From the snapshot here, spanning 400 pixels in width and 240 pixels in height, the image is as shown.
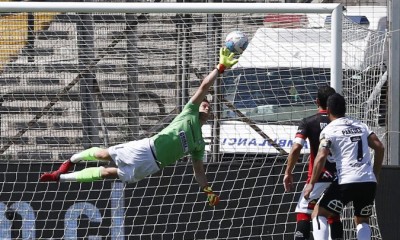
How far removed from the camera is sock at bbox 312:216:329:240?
10.2 meters

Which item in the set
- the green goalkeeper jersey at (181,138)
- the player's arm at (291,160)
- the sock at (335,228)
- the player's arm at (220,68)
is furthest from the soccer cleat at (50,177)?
the sock at (335,228)

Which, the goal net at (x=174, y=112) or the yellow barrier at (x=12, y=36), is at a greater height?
the yellow barrier at (x=12, y=36)

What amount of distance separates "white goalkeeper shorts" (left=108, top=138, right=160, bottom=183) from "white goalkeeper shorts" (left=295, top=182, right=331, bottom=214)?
1485mm

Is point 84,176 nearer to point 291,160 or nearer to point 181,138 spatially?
point 181,138

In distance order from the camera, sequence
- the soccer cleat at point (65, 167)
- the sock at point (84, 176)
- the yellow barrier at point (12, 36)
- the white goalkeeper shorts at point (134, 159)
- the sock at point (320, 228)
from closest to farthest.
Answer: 1. the sock at point (320, 228)
2. the white goalkeeper shorts at point (134, 159)
3. the sock at point (84, 176)
4. the soccer cleat at point (65, 167)
5. the yellow barrier at point (12, 36)

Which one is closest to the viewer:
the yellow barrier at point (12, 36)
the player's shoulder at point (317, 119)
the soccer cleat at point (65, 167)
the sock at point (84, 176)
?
the player's shoulder at point (317, 119)

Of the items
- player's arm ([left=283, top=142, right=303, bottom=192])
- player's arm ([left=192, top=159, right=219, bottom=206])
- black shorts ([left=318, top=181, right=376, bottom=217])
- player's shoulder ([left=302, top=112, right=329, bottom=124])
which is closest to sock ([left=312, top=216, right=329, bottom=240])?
black shorts ([left=318, top=181, right=376, bottom=217])

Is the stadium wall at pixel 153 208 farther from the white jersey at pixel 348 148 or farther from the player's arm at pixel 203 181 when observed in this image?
the white jersey at pixel 348 148

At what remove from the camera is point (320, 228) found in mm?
10234

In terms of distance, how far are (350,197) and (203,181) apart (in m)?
1.52

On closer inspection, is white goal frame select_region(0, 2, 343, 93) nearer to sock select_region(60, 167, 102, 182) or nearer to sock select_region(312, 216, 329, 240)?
sock select_region(312, 216, 329, 240)

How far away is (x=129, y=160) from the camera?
419 inches

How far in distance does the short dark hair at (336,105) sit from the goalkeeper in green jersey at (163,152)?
43.8 inches

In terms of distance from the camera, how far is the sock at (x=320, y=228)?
10234 mm
